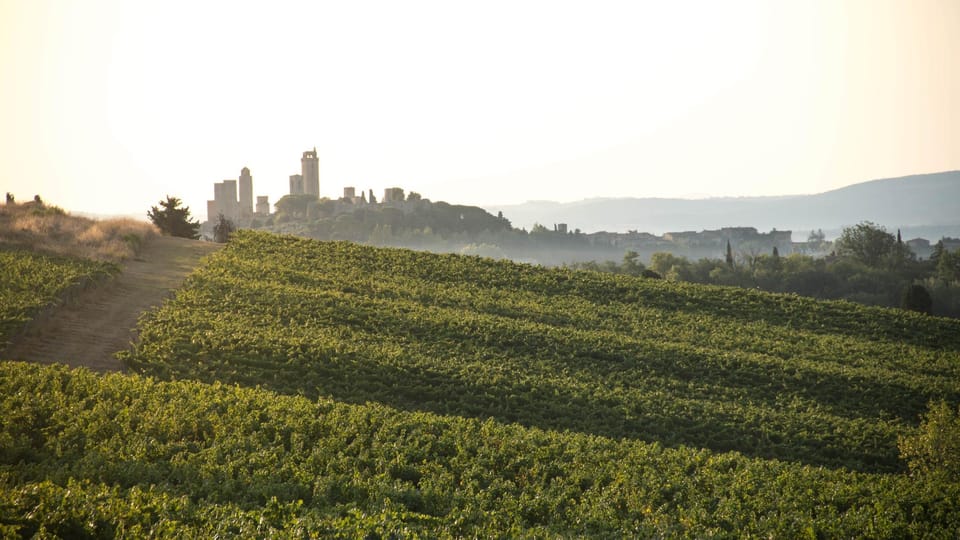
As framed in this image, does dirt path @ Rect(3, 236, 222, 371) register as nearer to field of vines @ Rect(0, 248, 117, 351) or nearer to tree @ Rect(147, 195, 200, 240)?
field of vines @ Rect(0, 248, 117, 351)

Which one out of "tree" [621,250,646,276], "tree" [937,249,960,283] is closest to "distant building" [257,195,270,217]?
"tree" [621,250,646,276]

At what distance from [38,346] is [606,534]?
1949 cm

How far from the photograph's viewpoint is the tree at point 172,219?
52.1 meters

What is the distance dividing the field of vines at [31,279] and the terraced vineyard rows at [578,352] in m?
3.45

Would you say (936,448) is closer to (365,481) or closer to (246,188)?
(365,481)

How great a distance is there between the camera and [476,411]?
2114cm

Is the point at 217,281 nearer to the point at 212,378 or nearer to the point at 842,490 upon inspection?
the point at 212,378

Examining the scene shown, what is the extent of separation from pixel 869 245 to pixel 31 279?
9409 cm

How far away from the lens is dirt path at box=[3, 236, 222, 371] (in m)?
22.8

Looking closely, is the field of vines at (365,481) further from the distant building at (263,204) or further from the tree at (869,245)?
the distant building at (263,204)

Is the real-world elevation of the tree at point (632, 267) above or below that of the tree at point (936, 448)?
above

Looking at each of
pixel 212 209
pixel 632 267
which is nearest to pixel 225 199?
pixel 212 209

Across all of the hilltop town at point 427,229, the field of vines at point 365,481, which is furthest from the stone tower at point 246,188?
the field of vines at point 365,481

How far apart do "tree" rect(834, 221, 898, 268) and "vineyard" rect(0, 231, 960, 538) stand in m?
64.7
